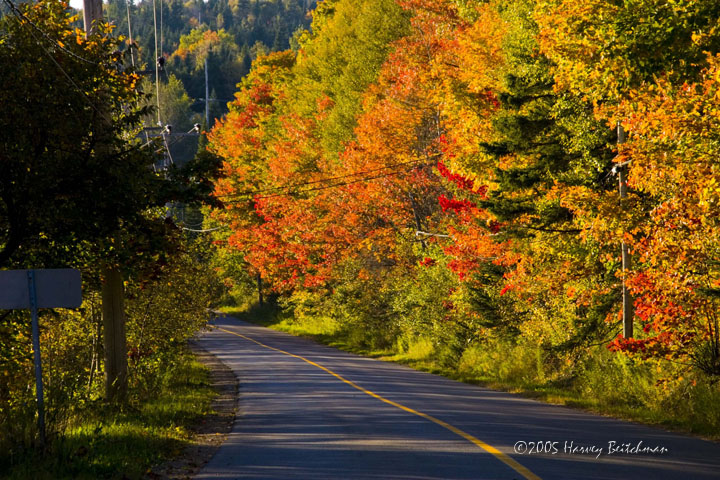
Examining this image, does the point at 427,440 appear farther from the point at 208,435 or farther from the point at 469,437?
the point at 208,435

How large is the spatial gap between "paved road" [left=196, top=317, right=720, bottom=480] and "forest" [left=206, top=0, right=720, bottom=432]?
7.65 ft

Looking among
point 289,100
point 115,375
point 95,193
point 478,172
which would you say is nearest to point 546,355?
point 478,172

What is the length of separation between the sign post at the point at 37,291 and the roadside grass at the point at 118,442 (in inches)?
19.4

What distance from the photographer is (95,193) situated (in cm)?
1278

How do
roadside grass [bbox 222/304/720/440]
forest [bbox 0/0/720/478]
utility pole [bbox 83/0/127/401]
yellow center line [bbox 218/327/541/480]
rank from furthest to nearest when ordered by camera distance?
utility pole [bbox 83/0/127/401]
roadside grass [bbox 222/304/720/440]
forest [bbox 0/0/720/478]
yellow center line [bbox 218/327/541/480]

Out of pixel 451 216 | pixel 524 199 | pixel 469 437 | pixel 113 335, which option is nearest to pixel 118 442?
pixel 113 335

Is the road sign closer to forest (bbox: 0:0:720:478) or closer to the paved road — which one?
forest (bbox: 0:0:720:478)

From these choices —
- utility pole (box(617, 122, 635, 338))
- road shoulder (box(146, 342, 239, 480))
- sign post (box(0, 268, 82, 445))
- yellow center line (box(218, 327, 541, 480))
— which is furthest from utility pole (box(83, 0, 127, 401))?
utility pole (box(617, 122, 635, 338))

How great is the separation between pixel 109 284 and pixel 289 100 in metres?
48.1

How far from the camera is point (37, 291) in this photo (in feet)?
33.2

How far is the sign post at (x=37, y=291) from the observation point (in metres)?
10.0

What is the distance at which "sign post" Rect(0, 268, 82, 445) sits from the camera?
10031mm

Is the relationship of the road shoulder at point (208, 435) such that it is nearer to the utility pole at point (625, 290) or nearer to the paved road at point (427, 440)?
the paved road at point (427, 440)

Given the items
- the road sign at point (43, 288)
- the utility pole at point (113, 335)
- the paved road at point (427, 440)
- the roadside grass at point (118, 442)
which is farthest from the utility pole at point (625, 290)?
the road sign at point (43, 288)
